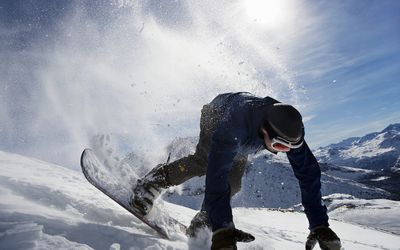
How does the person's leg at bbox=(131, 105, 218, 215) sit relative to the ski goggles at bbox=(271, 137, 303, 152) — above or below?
above

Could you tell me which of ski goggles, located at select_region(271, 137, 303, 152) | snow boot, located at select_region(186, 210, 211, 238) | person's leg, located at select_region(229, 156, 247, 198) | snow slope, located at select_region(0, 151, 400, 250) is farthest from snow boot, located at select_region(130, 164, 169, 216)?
ski goggles, located at select_region(271, 137, 303, 152)

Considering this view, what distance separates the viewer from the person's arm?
399 centimetres

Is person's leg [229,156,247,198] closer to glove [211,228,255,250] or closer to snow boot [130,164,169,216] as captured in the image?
snow boot [130,164,169,216]

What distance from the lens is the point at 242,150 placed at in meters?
3.82

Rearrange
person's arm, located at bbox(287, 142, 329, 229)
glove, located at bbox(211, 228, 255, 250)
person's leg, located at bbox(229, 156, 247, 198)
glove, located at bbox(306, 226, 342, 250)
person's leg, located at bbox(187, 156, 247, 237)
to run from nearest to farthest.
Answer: glove, located at bbox(211, 228, 255, 250), glove, located at bbox(306, 226, 342, 250), person's arm, located at bbox(287, 142, 329, 229), person's leg, located at bbox(187, 156, 247, 237), person's leg, located at bbox(229, 156, 247, 198)

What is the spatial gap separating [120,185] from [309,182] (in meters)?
2.38

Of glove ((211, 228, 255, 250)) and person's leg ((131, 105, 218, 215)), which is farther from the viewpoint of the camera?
person's leg ((131, 105, 218, 215))

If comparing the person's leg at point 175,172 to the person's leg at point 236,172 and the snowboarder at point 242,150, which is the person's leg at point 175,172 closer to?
the snowboarder at point 242,150

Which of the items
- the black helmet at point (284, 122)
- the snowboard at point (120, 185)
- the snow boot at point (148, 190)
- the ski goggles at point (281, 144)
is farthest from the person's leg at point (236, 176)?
the black helmet at point (284, 122)

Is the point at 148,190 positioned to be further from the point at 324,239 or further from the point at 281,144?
the point at 324,239

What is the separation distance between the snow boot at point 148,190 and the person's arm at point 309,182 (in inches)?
65.8

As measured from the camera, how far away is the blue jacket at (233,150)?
3.26 m

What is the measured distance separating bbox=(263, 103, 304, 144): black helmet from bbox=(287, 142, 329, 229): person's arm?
69 centimetres

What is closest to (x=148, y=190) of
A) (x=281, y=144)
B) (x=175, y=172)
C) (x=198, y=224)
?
(x=175, y=172)
